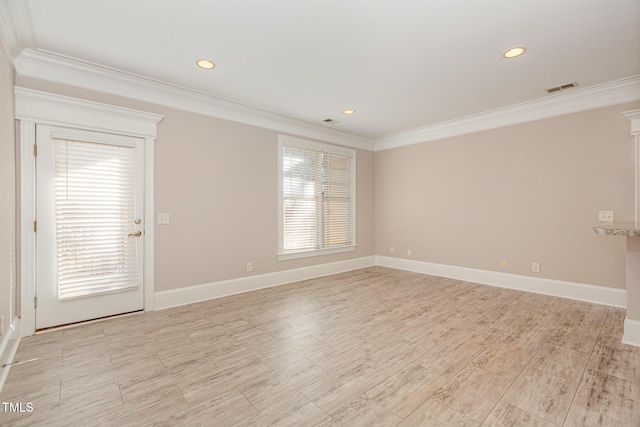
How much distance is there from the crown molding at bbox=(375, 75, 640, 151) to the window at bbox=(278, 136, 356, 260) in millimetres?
1457

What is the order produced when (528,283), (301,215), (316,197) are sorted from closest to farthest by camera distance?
1. (528,283)
2. (301,215)
3. (316,197)

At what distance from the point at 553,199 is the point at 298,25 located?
13.0 feet

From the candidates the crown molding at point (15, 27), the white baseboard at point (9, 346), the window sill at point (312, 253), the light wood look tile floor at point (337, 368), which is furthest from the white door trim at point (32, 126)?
the window sill at point (312, 253)

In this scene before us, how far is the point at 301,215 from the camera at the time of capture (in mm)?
5035

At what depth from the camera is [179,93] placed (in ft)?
11.8

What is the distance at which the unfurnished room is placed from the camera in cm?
200

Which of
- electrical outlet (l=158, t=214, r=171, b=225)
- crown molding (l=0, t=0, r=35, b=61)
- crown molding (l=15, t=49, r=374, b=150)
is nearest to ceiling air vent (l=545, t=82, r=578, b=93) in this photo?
crown molding (l=15, t=49, r=374, b=150)

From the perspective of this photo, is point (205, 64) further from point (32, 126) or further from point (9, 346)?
point (9, 346)

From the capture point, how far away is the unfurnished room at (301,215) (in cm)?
200

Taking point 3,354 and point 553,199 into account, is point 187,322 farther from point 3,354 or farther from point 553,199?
point 553,199

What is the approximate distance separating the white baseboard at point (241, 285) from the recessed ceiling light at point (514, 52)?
3894 mm

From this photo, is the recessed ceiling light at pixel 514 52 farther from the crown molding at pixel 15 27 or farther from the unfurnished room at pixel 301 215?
the crown molding at pixel 15 27

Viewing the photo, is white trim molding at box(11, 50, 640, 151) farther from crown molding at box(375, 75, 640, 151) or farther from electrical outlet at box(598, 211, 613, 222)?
electrical outlet at box(598, 211, 613, 222)

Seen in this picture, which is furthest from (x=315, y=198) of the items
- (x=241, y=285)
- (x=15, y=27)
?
(x=15, y=27)
